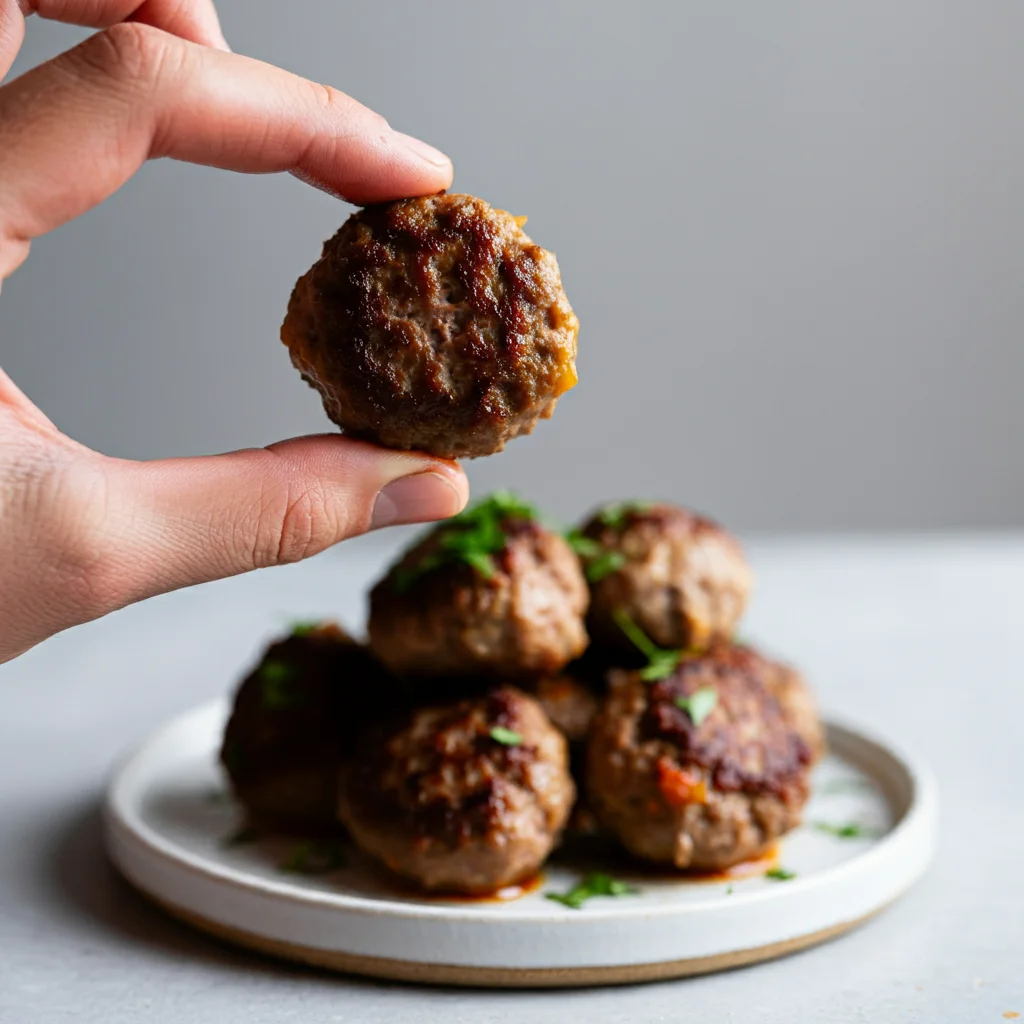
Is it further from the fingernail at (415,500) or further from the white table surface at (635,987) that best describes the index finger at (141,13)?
the white table surface at (635,987)

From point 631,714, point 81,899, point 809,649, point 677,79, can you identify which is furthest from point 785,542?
point 81,899

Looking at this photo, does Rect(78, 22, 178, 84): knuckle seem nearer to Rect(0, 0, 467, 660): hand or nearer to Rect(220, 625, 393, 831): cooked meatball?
Rect(0, 0, 467, 660): hand

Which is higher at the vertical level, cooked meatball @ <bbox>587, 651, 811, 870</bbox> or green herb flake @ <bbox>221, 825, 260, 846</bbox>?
cooked meatball @ <bbox>587, 651, 811, 870</bbox>

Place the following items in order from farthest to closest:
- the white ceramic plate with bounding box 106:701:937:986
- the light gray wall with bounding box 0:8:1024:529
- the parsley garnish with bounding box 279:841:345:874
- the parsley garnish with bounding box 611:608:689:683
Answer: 1. the light gray wall with bounding box 0:8:1024:529
2. the parsley garnish with bounding box 611:608:689:683
3. the parsley garnish with bounding box 279:841:345:874
4. the white ceramic plate with bounding box 106:701:937:986

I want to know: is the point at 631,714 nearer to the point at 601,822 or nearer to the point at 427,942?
the point at 601,822

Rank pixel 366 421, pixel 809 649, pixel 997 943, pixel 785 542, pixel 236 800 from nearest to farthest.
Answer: pixel 366 421 → pixel 997 943 → pixel 236 800 → pixel 809 649 → pixel 785 542

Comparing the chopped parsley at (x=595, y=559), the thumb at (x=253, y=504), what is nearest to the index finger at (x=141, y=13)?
the thumb at (x=253, y=504)

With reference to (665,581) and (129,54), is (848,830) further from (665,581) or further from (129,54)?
(129,54)

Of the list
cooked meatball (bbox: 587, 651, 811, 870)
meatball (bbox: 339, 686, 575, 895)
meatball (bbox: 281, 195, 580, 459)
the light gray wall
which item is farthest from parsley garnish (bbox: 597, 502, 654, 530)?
the light gray wall
